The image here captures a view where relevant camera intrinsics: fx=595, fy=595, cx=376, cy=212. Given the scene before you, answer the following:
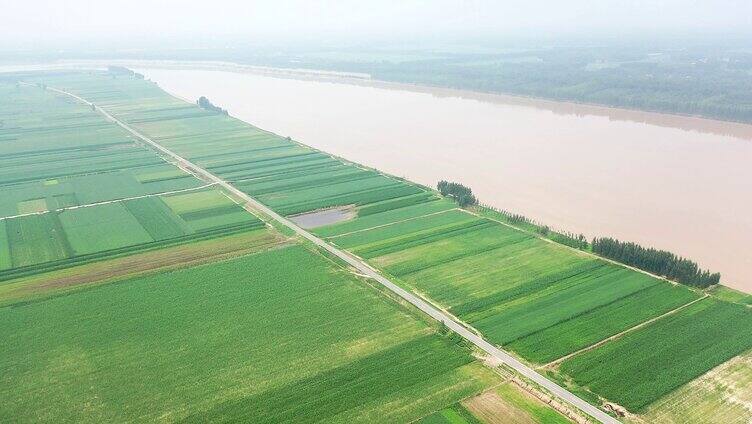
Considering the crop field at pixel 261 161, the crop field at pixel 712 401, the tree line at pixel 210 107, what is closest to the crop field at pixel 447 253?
the crop field at pixel 261 161

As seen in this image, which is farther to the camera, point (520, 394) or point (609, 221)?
point (609, 221)

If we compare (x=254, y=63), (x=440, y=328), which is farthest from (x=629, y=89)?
(x=254, y=63)

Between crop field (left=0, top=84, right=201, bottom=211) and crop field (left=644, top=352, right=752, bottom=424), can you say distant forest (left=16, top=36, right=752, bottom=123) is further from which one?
crop field (left=0, top=84, right=201, bottom=211)

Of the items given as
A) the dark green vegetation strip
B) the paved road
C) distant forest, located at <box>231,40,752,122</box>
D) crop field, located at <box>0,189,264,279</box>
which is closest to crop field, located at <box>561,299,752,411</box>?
the paved road

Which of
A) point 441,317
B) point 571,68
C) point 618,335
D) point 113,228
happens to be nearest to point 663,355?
point 618,335

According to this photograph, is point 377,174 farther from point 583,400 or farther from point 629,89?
point 629,89

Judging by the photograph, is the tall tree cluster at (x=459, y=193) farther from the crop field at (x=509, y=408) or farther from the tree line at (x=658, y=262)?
the crop field at (x=509, y=408)

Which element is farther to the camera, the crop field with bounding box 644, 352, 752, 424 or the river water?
the river water

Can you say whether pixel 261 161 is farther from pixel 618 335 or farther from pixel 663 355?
pixel 663 355
